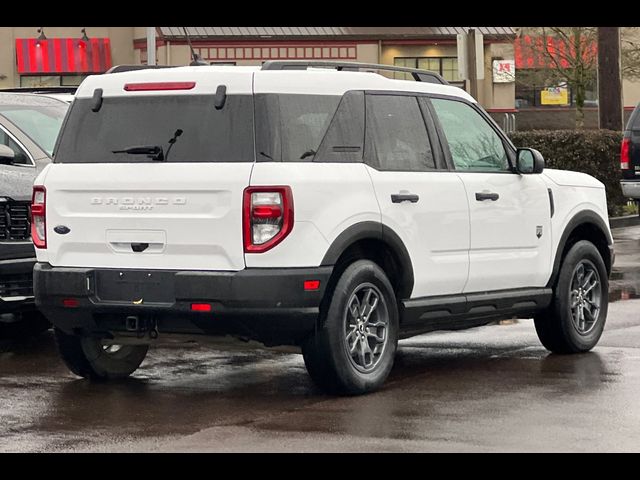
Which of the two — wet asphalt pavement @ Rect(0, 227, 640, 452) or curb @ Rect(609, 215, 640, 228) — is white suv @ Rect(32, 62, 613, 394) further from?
curb @ Rect(609, 215, 640, 228)

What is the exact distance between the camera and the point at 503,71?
5453 cm

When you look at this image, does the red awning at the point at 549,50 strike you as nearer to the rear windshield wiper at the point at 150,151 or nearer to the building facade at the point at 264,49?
the building facade at the point at 264,49

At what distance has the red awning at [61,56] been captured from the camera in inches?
2168

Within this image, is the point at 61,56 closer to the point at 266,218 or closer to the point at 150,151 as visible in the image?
the point at 150,151

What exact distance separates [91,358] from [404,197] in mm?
2182

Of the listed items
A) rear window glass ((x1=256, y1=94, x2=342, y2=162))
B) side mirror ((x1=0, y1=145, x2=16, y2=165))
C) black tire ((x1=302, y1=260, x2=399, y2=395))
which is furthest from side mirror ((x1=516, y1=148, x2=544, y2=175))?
side mirror ((x1=0, y1=145, x2=16, y2=165))

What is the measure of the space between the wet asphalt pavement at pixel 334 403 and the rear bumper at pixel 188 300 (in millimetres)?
429

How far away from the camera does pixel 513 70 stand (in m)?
54.4

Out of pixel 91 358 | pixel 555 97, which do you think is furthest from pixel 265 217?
pixel 555 97

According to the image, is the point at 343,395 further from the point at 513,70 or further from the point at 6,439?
the point at 513,70

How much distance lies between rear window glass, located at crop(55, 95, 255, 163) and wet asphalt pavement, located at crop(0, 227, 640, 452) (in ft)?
4.08

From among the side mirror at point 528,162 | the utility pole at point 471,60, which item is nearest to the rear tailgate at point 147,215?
the side mirror at point 528,162
